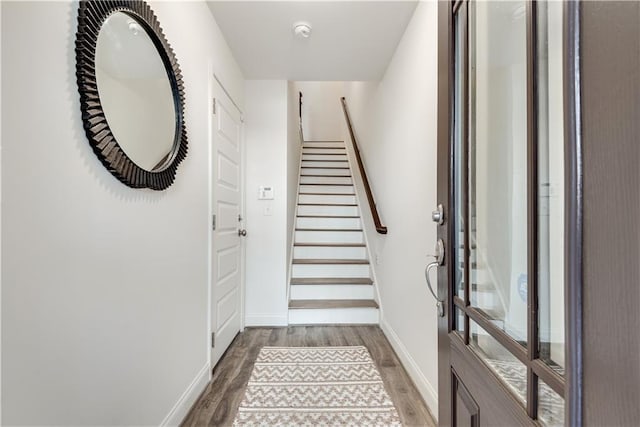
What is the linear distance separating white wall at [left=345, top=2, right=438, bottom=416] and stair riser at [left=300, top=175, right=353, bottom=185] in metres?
1.56

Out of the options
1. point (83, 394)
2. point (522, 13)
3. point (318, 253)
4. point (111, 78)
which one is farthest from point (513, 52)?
point (318, 253)

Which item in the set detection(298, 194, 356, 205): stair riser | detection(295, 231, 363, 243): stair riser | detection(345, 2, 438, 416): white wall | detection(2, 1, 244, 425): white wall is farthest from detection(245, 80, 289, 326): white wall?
detection(2, 1, 244, 425): white wall

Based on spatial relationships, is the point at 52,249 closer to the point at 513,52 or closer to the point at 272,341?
the point at 513,52

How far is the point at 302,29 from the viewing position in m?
2.01

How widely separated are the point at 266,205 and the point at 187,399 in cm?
166

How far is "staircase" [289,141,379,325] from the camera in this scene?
2.88 m

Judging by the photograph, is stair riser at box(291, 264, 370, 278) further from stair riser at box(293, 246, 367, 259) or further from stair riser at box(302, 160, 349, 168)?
stair riser at box(302, 160, 349, 168)

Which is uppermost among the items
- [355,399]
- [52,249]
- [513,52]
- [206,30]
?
[206,30]

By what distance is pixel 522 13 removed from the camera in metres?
0.67

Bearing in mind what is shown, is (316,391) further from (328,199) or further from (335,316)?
(328,199)

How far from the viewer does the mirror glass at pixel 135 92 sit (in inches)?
38.4

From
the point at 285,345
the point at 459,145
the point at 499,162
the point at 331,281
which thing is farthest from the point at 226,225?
the point at 499,162

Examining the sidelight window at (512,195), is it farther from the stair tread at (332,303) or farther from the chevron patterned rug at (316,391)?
the stair tread at (332,303)

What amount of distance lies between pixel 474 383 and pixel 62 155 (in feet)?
3.88
